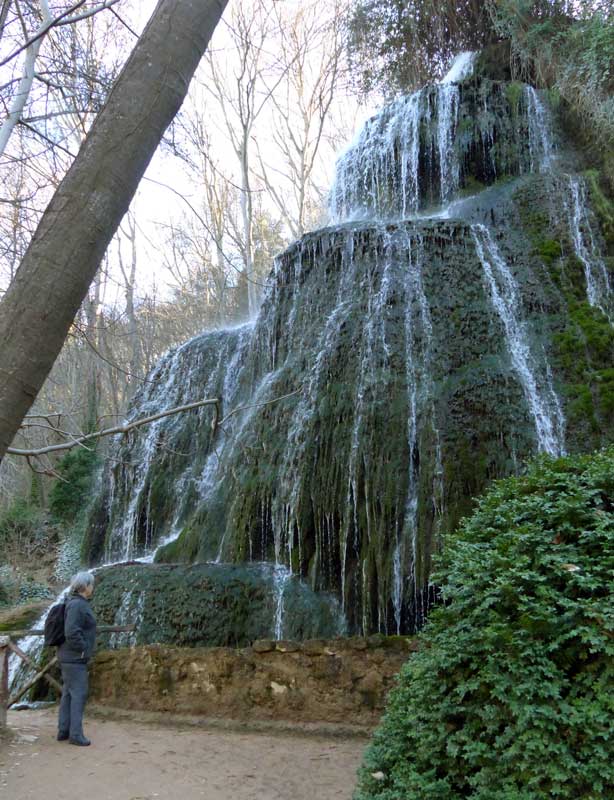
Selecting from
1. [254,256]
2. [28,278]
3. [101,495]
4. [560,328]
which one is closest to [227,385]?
[101,495]

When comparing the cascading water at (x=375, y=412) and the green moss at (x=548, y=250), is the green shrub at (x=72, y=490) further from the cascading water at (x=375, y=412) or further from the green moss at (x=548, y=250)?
the green moss at (x=548, y=250)

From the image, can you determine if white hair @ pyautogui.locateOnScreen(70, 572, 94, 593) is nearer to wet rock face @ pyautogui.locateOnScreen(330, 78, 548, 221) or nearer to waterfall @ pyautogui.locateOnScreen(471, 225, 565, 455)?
waterfall @ pyautogui.locateOnScreen(471, 225, 565, 455)

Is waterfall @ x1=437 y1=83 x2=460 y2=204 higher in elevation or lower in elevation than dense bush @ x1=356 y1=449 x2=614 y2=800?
higher

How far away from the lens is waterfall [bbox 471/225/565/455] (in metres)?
9.24

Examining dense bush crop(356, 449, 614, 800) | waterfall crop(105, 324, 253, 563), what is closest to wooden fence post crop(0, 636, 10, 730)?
dense bush crop(356, 449, 614, 800)

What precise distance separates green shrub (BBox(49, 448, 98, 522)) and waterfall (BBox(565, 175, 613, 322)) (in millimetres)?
14539

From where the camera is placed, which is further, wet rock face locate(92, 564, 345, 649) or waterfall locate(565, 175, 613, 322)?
waterfall locate(565, 175, 613, 322)

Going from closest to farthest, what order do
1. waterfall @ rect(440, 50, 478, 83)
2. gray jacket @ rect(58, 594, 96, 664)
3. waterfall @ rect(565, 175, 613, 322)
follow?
gray jacket @ rect(58, 594, 96, 664) < waterfall @ rect(565, 175, 613, 322) < waterfall @ rect(440, 50, 478, 83)

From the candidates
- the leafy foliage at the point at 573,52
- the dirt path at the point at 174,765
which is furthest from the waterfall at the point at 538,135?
the dirt path at the point at 174,765

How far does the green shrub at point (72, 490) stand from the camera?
20797 mm

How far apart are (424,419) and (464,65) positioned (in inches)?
530

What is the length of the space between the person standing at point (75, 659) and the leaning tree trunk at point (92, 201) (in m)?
4.13

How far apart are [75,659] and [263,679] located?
1.70 meters

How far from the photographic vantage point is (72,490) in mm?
20797
